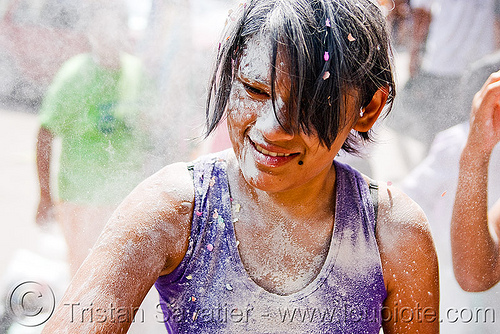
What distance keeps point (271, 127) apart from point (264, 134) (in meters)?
0.02

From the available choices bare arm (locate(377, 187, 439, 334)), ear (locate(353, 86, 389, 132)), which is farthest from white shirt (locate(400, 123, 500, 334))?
ear (locate(353, 86, 389, 132))

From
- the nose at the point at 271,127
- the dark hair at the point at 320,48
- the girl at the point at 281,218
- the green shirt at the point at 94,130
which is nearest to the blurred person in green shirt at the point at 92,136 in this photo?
the green shirt at the point at 94,130

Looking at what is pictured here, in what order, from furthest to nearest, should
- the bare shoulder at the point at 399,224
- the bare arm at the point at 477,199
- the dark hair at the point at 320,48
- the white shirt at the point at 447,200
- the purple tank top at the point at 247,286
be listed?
the white shirt at the point at 447,200 → the bare arm at the point at 477,199 → the bare shoulder at the point at 399,224 → the purple tank top at the point at 247,286 → the dark hair at the point at 320,48

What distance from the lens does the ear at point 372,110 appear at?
1240mm

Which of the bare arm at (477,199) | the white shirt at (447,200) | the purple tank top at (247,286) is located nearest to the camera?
the purple tank top at (247,286)

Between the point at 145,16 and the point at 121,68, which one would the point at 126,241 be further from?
the point at 145,16

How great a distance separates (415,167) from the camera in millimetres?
2207

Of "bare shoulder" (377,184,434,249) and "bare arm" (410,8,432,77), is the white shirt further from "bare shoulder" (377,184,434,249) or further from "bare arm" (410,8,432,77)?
"bare shoulder" (377,184,434,249)

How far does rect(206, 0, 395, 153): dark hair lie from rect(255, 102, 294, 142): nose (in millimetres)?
14

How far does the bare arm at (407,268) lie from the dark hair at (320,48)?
31 cm

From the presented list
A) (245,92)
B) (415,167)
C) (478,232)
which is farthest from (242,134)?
(415,167)

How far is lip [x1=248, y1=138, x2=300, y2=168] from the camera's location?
1118 millimetres

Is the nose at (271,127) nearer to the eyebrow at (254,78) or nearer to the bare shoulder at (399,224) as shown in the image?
the eyebrow at (254,78)

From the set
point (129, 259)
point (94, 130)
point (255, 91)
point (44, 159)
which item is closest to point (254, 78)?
point (255, 91)
